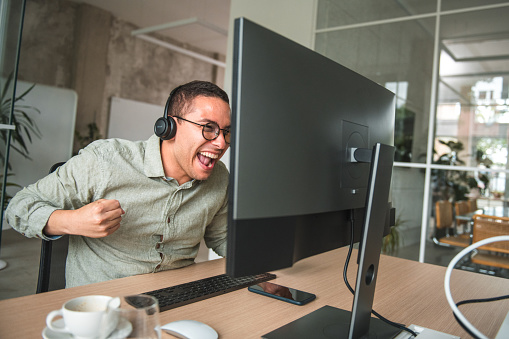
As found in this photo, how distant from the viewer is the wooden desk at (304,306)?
3.02 feet

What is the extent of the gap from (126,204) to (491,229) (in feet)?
8.82

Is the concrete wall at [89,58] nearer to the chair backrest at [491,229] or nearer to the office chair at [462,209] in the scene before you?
the office chair at [462,209]

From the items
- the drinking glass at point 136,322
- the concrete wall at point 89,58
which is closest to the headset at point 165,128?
the drinking glass at point 136,322

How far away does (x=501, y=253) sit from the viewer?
3.18 metres

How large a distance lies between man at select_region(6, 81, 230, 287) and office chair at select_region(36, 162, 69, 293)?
1.4 inches

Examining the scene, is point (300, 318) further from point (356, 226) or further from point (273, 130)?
point (273, 130)

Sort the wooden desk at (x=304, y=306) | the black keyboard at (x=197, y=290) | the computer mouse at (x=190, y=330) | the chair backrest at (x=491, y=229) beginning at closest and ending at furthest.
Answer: the computer mouse at (x=190, y=330) → the wooden desk at (x=304, y=306) → the black keyboard at (x=197, y=290) → the chair backrest at (x=491, y=229)

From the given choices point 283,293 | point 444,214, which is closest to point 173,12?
point 444,214

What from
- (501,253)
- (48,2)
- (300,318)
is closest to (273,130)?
(300,318)

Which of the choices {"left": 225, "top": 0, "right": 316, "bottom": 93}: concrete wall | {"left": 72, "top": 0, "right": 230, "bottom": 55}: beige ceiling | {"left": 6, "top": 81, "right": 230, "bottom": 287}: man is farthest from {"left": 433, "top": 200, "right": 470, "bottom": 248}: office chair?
{"left": 72, "top": 0, "right": 230, "bottom": 55}: beige ceiling

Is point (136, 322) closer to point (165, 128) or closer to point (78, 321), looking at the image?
point (78, 321)

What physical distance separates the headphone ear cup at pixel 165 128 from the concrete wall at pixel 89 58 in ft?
19.8

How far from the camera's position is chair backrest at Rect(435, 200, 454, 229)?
3.43 metres

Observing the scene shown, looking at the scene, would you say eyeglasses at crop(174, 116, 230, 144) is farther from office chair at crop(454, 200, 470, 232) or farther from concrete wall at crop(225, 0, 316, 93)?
concrete wall at crop(225, 0, 316, 93)
